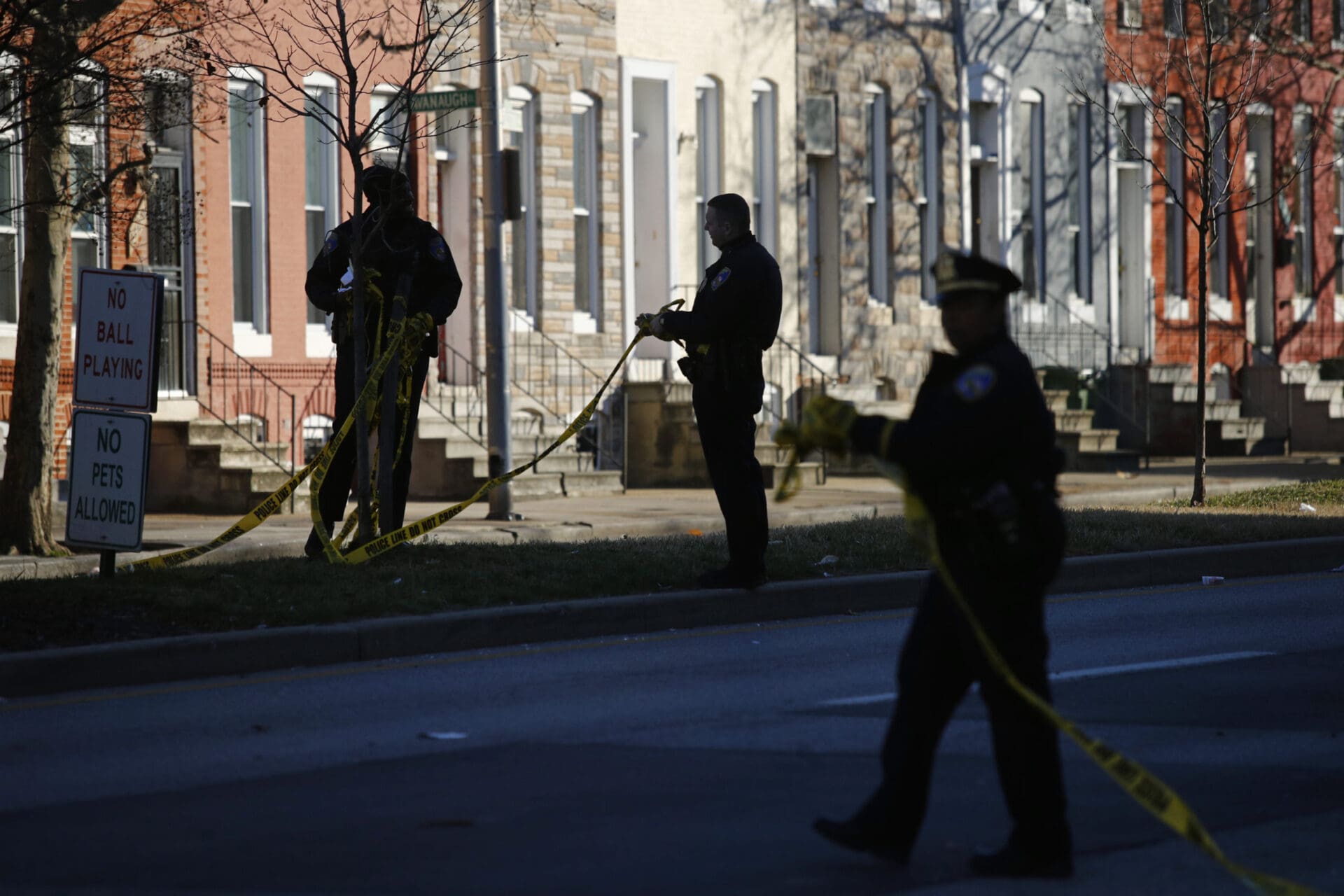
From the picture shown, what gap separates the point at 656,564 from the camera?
39.5ft

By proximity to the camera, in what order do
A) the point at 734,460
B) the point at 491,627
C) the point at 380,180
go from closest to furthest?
the point at 491,627 → the point at 734,460 → the point at 380,180

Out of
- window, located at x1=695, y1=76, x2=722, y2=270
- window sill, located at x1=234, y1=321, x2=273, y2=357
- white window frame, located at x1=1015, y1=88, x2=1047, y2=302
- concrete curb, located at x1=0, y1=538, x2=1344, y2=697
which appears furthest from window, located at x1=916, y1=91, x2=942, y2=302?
concrete curb, located at x1=0, y1=538, x2=1344, y2=697

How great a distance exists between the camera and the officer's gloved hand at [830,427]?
18.4 ft

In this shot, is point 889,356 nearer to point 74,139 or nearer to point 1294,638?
point 74,139

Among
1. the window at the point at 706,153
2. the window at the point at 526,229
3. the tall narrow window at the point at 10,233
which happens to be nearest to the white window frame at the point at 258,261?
the tall narrow window at the point at 10,233

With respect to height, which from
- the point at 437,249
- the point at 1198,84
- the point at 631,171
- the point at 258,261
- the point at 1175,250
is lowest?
the point at 437,249

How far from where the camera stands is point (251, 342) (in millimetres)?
21344

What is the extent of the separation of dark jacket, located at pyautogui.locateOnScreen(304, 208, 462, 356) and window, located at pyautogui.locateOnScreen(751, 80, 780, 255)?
1466 centimetres

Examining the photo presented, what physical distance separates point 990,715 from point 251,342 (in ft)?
55.0

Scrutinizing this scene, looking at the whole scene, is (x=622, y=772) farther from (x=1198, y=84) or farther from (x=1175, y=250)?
(x=1175, y=250)

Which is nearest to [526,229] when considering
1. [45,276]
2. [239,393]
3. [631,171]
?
[631,171]

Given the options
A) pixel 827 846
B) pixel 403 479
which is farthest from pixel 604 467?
pixel 827 846

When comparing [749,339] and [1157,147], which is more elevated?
[1157,147]

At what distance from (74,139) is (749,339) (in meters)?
10.1
